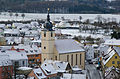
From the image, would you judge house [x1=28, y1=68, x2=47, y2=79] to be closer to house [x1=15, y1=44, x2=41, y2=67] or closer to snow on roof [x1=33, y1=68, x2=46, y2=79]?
snow on roof [x1=33, y1=68, x2=46, y2=79]

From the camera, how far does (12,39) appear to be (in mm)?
39125

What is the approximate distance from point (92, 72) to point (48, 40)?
4130 millimetres

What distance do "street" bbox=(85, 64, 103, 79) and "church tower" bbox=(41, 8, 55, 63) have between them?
10.4ft

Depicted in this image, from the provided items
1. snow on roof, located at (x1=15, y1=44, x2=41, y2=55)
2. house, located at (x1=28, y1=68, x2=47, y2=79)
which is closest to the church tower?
snow on roof, located at (x1=15, y1=44, x2=41, y2=55)

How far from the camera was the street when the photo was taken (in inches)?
890

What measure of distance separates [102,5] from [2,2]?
67773 millimetres

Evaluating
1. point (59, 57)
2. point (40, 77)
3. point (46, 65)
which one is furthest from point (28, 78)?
point (59, 57)

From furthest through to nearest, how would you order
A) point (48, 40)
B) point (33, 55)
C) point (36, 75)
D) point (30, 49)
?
point (30, 49), point (33, 55), point (48, 40), point (36, 75)

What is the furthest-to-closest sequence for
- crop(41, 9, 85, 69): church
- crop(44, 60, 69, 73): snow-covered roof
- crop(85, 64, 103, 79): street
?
crop(41, 9, 85, 69): church < crop(85, 64, 103, 79): street < crop(44, 60, 69, 73): snow-covered roof

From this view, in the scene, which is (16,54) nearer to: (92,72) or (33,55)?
(33,55)

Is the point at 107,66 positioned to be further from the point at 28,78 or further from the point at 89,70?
the point at 28,78

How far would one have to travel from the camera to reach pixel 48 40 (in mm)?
24453

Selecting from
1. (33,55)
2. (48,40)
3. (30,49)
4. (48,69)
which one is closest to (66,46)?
(48,40)

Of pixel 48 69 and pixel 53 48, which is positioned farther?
pixel 53 48
